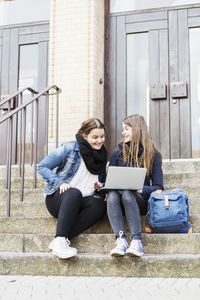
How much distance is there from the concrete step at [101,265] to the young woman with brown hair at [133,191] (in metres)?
0.09

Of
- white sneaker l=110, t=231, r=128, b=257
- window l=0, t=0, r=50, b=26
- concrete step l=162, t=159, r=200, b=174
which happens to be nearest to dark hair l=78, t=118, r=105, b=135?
white sneaker l=110, t=231, r=128, b=257

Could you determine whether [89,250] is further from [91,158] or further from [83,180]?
[91,158]

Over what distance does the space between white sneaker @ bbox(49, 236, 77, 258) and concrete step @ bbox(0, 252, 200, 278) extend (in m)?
0.07

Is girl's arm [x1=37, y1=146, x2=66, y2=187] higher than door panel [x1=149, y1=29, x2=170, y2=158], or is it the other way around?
door panel [x1=149, y1=29, x2=170, y2=158]

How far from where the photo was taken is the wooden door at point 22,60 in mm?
6125

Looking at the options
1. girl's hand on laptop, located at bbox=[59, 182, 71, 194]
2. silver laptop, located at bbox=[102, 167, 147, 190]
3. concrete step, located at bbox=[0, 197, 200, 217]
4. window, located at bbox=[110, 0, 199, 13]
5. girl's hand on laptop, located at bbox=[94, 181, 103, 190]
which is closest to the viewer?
silver laptop, located at bbox=[102, 167, 147, 190]

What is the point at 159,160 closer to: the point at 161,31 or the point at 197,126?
the point at 197,126

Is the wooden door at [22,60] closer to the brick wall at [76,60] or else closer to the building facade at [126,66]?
the building facade at [126,66]

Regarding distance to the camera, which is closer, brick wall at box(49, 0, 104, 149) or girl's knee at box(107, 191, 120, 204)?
girl's knee at box(107, 191, 120, 204)

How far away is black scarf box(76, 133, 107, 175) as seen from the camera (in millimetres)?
3527

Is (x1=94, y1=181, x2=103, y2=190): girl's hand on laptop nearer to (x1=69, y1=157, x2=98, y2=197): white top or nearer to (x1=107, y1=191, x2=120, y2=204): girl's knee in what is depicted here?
(x1=69, y1=157, x2=98, y2=197): white top

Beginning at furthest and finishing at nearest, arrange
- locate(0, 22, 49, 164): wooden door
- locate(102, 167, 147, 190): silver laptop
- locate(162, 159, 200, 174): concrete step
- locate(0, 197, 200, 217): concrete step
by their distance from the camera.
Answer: locate(0, 22, 49, 164): wooden door < locate(162, 159, 200, 174): concrete step < locate(0, 197, 200, 217): concrete step < locate(102, 167, 147, 190): silver laptop

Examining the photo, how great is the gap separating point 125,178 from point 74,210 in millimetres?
458

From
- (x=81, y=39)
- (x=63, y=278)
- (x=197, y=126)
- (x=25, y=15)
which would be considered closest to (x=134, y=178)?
(x=63, y=278)
